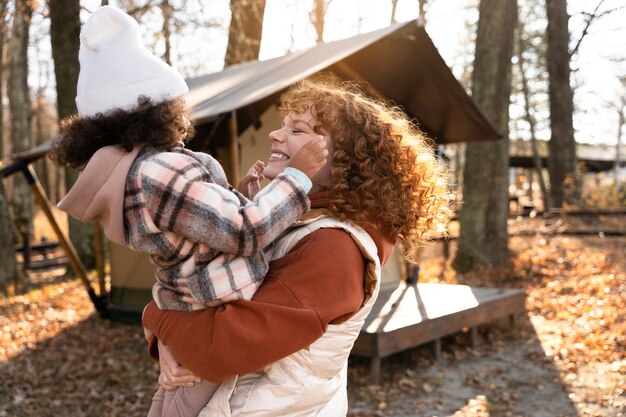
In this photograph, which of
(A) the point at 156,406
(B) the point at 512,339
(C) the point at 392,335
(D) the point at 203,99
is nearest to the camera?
(A) the point at 156,406

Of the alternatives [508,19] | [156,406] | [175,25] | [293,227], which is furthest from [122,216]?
[175,25]

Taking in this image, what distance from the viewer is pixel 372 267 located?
65.7 inches

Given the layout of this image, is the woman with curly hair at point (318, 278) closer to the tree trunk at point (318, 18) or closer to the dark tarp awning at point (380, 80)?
the dark tarp awning at point (380, 80)

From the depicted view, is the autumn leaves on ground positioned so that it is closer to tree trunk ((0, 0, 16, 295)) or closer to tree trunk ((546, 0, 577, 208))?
tree trunk ((0, 0, 16, 295))

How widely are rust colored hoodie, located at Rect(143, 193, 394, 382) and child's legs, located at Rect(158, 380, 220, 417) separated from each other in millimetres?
96

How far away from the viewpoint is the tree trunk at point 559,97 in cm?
1622

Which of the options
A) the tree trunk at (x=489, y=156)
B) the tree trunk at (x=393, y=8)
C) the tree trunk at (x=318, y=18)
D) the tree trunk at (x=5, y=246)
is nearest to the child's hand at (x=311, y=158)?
the tree trunk at (x=489, y=156)

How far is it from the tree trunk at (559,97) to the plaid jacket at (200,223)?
52.0 feet

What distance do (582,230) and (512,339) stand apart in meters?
6.73

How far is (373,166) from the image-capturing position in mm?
1751

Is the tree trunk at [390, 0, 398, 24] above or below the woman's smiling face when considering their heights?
above

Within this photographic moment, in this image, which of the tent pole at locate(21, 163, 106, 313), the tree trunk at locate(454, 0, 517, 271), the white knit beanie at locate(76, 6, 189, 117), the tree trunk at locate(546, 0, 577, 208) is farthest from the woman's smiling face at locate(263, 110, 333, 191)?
the tree trunk at locate(546, 0, 577, 208)

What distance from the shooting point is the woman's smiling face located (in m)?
1.80

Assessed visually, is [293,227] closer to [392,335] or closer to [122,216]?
[122,216]
